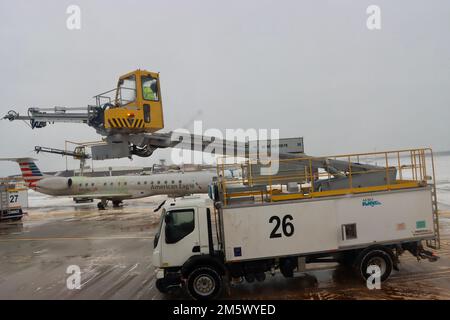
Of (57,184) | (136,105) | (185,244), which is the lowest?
(185,244)

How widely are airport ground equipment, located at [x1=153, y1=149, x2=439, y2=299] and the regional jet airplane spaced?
20307 millimetres

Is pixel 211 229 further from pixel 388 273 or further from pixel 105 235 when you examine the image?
pixel 105 235

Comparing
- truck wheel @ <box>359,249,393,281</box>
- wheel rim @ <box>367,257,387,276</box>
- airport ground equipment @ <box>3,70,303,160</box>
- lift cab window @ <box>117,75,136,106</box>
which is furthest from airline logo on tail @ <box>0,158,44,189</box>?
wheel rim @ <box>367,257,387,276</box>

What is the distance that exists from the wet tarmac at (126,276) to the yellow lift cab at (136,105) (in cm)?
465

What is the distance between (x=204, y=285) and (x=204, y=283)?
47 millimetres

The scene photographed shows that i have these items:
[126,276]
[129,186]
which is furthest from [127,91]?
[129,186]

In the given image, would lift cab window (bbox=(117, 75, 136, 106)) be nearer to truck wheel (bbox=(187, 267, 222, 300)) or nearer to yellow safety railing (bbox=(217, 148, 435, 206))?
yellow safety railing (bbox=(217, 148, 435, 206))

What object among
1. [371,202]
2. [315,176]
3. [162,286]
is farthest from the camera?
[315,176]

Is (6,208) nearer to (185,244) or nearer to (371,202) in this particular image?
(185,244)

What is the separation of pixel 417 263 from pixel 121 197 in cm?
2453

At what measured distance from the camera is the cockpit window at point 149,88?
992 centimetres

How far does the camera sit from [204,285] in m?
7.46
